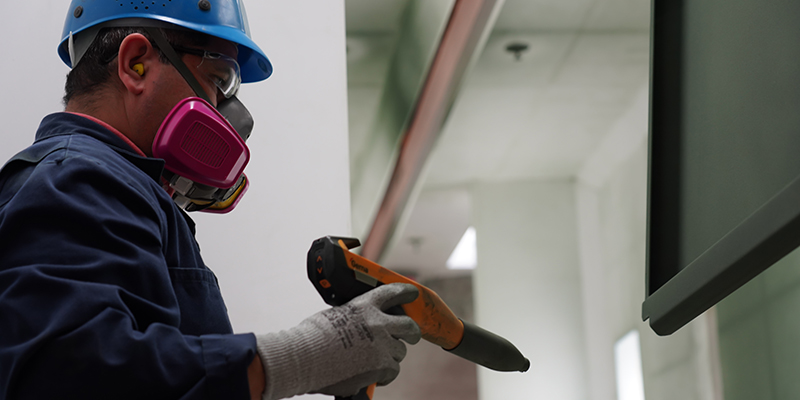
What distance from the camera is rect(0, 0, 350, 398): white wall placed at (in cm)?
185

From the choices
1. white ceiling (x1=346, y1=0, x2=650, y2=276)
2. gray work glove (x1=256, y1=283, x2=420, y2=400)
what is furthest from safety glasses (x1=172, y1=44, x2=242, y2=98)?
white ceiling (x1=346, y1=0, x2=650, y2=276)

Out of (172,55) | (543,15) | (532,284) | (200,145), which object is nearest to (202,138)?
(200,145)

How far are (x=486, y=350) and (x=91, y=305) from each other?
75 cm

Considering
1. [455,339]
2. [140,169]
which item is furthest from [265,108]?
[455,339]

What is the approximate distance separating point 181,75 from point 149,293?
0.51m

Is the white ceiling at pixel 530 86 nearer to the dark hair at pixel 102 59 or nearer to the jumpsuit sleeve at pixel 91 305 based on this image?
the dark hair at pixel 102 59

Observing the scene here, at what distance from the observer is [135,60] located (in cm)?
133

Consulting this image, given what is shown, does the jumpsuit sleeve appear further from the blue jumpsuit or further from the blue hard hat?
the blue hard hat

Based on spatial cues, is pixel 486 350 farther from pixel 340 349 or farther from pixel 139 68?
pixel 139 68

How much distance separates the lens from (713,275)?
1082 mm

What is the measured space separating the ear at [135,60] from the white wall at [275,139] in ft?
1.98

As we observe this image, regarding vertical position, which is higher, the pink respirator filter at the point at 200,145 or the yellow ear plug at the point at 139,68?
the yellow ear plug at the point at 139,68

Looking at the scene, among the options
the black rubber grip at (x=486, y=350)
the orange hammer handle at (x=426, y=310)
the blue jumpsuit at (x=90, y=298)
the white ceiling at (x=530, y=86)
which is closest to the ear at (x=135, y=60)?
the blue jumpsuit at (x=90, y=298)

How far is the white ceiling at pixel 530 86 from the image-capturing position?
5141 millimetres
